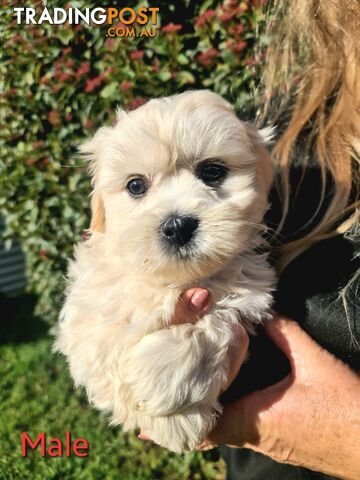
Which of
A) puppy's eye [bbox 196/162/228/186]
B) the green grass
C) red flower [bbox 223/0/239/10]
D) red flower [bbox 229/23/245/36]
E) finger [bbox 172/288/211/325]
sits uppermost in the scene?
red flower [bbox 223/0/239/10]

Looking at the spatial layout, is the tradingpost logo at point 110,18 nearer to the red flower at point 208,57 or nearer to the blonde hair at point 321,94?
the red flower at point 208,57

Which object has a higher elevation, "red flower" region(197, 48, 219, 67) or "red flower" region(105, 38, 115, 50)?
"red flower" region(105, 38, 115, 50)

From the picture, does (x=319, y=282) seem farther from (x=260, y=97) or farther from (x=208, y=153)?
(x=260, y=97)

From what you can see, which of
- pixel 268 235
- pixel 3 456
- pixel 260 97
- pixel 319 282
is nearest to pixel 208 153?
pixel 268 235

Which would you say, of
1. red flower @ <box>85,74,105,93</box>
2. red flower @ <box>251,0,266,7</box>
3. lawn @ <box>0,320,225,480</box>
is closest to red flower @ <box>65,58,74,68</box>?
red flower @ <box>85,74,105,93</box>

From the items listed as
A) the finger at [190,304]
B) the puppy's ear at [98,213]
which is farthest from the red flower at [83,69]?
the finger at [190,304]

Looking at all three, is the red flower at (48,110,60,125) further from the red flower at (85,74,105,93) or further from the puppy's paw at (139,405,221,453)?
the puppy's paw at (139,405,221,453)
